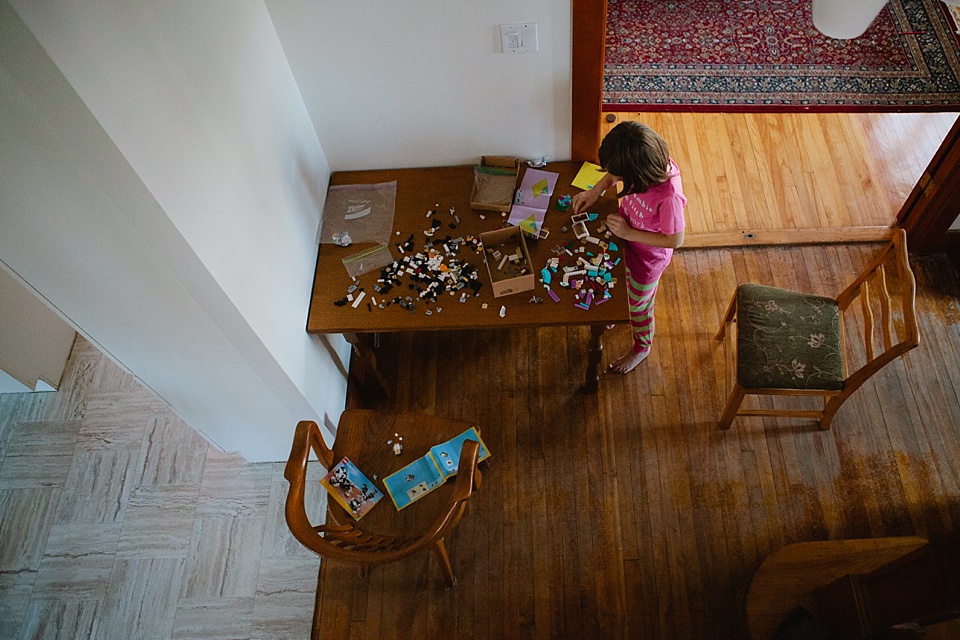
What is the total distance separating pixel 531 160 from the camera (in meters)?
2.61

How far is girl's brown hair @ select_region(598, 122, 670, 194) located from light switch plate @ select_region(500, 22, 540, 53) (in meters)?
0.44

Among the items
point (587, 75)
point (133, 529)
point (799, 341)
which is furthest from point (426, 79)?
point (133, 529)

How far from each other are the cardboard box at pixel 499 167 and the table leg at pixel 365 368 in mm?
678

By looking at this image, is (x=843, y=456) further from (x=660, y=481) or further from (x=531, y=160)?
(x=531, y=160)

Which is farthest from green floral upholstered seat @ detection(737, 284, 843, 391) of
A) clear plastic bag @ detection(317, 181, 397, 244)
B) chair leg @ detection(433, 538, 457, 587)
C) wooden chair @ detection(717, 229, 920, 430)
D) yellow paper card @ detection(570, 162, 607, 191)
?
clear plastic bag @ detection(317, 181, 397, 244)

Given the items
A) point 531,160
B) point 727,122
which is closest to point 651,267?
point 531,160

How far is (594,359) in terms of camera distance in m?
2.62

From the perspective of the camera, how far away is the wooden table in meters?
2.28

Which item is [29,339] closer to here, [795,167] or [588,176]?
[588,176]

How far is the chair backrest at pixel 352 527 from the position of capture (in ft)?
5.69

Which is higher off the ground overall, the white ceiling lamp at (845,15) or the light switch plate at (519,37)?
the white ceiling lamp at (845,15)

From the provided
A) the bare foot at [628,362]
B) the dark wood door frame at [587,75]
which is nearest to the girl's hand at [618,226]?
the dark wood door frame at [587,75]

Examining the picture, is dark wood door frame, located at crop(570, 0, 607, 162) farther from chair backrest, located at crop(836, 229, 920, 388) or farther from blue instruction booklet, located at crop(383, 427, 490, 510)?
blue instruction booklet, located at crop(383, 427, 490, 510)

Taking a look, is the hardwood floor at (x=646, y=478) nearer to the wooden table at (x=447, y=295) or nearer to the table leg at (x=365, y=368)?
the table leg at (x=365, y=368)
